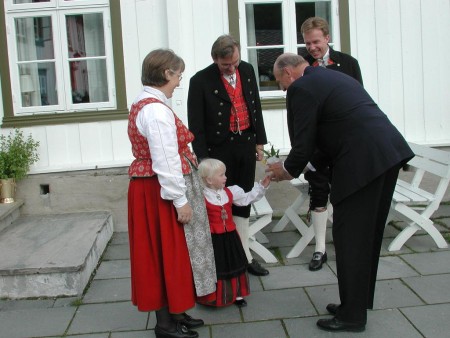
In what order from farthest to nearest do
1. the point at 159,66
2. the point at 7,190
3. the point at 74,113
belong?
the point at 74,113
the point at 7,190
the point at 159,66

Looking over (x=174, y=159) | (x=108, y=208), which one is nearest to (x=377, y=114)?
(x=174, y=159)

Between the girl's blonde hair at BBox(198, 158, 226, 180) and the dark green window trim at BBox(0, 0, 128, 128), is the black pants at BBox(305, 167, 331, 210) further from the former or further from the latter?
the dark green window trim at BBox(0, 0, 128, 128)

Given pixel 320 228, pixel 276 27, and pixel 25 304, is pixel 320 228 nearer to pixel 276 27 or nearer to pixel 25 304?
pixel 25 304

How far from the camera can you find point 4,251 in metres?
5.07

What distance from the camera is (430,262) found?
4906 millimetres

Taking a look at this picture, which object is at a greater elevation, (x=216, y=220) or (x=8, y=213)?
(x=216, y=220)

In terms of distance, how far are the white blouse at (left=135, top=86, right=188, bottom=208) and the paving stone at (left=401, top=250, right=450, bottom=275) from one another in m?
2.39

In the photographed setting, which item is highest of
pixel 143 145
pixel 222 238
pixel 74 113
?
pixel 74 113

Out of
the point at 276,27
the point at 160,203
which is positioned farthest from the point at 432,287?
the point at 276,27

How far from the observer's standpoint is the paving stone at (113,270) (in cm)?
500

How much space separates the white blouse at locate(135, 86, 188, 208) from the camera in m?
3.27

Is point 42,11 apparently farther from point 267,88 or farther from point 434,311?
point 434,311

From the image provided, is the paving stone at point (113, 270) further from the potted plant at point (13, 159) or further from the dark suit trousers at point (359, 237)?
the dark suit trousers at point (359, 237)

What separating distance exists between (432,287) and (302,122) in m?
1.79
